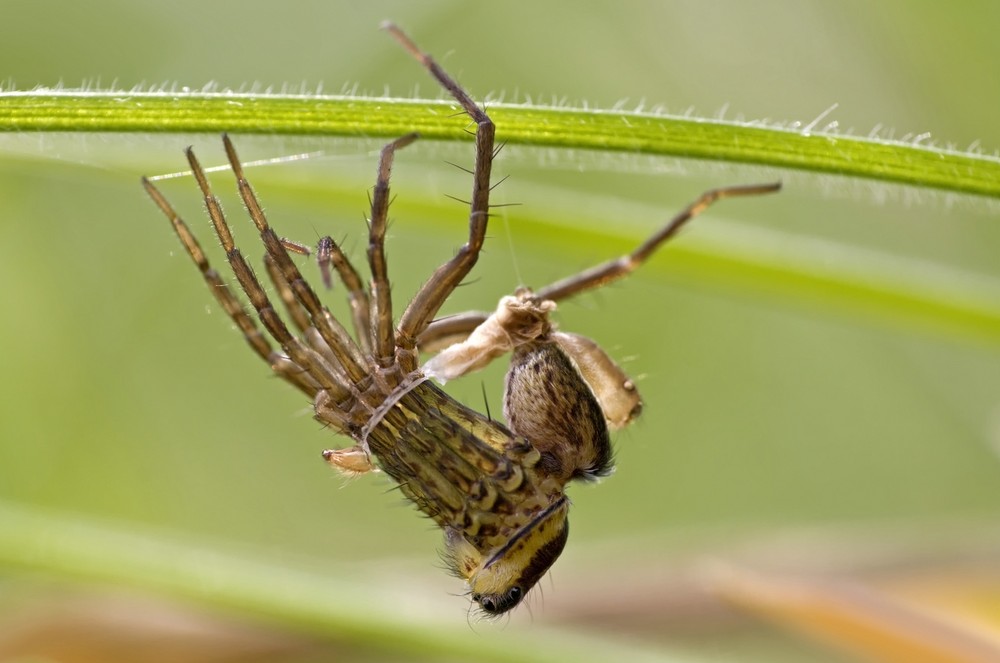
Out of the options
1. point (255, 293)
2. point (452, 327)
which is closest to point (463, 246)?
point (452, 327)

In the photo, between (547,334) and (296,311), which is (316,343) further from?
(547,334)

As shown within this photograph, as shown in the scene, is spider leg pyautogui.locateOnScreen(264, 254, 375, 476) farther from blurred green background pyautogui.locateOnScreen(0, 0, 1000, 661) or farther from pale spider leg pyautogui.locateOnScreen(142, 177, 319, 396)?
blurred green background pyautogui.locateOnScreen(0, 0, 1000, 661)

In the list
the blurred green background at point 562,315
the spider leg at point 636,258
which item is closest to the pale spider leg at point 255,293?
the spider leg at point 636,258

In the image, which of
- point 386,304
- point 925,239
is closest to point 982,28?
point 925,239

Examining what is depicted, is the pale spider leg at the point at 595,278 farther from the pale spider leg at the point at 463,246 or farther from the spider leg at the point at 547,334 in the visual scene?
the pale spider leg at the point at 463,246

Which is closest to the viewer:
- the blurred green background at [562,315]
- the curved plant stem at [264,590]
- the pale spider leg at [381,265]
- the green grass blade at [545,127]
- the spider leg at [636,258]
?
Result: the green grass blade at [545,127]

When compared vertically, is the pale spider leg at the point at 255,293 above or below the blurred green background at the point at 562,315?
below
